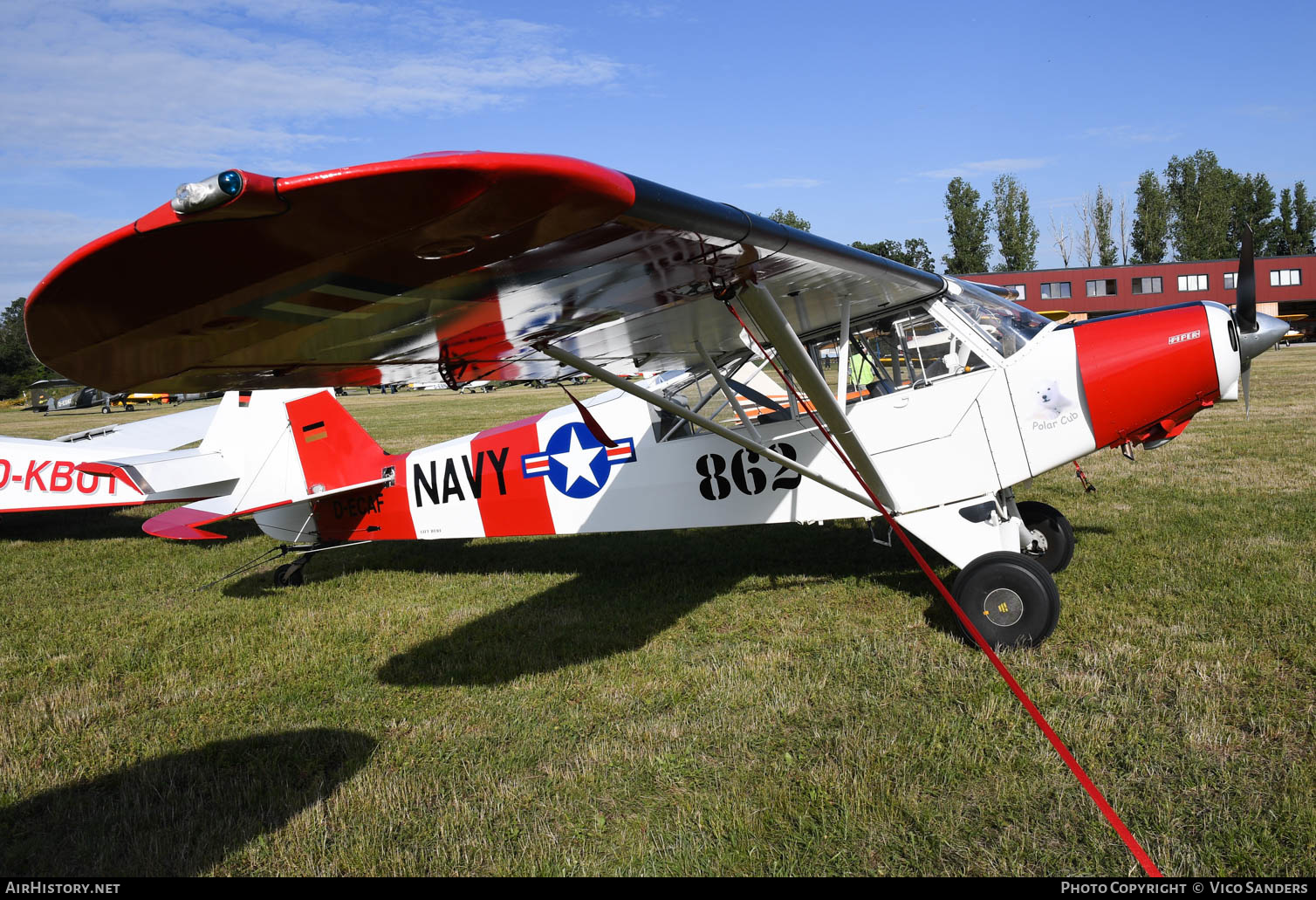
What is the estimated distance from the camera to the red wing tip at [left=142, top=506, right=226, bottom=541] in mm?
6617

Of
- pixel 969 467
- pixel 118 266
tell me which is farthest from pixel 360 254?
pixel 969 467

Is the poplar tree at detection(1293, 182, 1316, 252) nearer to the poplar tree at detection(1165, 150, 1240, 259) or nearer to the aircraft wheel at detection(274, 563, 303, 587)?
the poplar tree at detection(1165, 150, 1240, 259)

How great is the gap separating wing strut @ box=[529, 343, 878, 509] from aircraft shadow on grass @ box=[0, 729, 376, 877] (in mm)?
2155

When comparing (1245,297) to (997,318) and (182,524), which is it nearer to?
(997,318)

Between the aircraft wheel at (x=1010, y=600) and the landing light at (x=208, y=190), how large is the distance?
4209 millimetres

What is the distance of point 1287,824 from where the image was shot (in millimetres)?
2672

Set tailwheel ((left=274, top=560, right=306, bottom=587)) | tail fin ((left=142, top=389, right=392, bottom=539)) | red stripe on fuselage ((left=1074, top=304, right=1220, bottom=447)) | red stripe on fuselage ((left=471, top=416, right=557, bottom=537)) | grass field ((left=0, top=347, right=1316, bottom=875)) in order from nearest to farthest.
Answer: grass field ((left=0, top=347, right=1316, bottom=875))
red stripe on fuselage ((left=1074, top=304, right=1220, bottom=447))
red stripe on fuselage ((left=471, top=416, right=557, bottom=537))
tail fin ((left=142, top=389, right=392, bottom=539))
tailwheel ((left=274, top=560, right=306, bottom=587))

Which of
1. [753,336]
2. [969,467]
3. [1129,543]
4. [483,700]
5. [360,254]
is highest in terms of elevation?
[360,254]

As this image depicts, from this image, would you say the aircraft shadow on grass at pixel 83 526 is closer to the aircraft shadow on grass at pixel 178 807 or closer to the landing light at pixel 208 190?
the aircraft shadow on grass at pixel 178 807

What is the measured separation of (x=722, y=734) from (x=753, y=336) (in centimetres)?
196

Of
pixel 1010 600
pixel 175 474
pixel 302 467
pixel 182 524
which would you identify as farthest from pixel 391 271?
pixel 175 474

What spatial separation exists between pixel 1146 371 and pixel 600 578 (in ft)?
14.3

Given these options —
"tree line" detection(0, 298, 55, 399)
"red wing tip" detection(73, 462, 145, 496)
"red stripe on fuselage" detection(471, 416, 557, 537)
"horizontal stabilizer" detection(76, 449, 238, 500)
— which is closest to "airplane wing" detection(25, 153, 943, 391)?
"red stripe on fuselage" detection(471, 416, 557, 537)
